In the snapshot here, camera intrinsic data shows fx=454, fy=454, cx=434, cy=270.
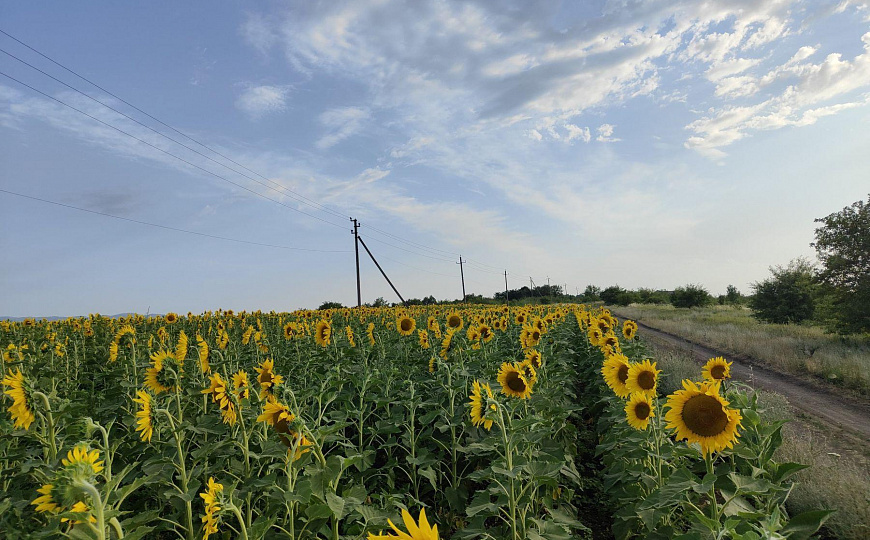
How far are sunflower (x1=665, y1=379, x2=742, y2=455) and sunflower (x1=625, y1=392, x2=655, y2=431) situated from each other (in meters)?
0.73

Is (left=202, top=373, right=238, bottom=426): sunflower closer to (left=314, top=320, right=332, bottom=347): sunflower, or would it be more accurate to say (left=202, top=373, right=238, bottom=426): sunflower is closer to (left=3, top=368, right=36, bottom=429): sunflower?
(left=3, top=368, right=36, bottom=429): sunflower

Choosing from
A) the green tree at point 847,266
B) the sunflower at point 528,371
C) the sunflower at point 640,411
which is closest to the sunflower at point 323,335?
the sunflower at point 528,371

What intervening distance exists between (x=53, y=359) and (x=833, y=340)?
82.5 ft

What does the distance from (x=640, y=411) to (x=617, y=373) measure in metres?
0.76

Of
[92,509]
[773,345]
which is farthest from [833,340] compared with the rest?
[92,509]

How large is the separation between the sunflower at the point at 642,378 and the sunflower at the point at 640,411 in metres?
0.10

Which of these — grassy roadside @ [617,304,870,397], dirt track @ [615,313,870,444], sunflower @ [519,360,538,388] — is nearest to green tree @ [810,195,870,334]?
grassy roadside @ [617,304,870,397]

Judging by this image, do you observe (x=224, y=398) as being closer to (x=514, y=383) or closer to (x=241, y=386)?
(x=241, y=386)

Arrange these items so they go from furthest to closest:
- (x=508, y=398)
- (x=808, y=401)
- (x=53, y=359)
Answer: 1. (x=808, y=401)
2. (x=53, y=359)
3. (x=508, y=398)

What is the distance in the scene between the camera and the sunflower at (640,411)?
383 centimetres

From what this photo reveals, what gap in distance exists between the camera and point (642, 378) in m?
4.23

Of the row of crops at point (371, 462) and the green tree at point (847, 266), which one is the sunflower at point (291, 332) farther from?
the green tree at point (847, 266)

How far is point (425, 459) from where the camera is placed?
406 centimetres

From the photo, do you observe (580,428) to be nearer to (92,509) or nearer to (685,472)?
(685,472)
